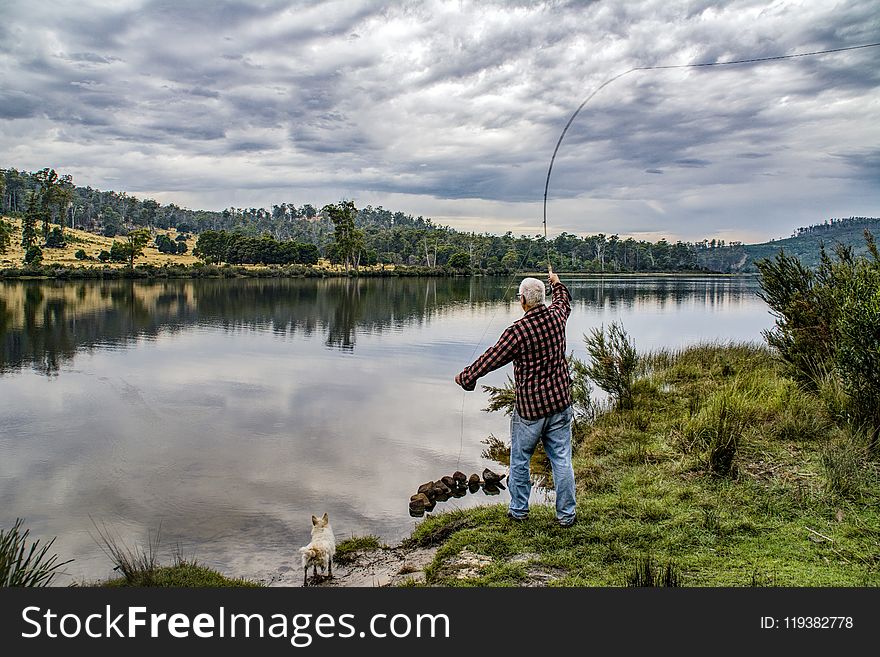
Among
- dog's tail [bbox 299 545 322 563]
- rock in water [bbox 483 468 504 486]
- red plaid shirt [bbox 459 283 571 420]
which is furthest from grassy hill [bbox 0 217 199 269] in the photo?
red plaid shirt [bbox 459 283 571 420]

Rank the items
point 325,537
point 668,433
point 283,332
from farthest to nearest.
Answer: point 283,332
point 668,433
point 325,537

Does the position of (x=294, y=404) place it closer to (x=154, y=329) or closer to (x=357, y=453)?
(x=357, y=453)

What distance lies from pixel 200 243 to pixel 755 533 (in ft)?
404

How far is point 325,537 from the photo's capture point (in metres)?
7.05

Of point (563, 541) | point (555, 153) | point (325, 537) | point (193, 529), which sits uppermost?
point (555, 153)

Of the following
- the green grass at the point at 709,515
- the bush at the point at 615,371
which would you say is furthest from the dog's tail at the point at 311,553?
the bush at the point at 615,371

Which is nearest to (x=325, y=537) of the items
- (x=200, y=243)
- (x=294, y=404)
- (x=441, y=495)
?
(x=441, y=495)

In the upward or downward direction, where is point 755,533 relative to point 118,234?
downward

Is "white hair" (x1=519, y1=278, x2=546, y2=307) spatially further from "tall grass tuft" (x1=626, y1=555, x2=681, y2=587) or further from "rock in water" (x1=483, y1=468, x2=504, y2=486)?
"rock in water" (x1=483, y1=468, x2=504, y2=486)

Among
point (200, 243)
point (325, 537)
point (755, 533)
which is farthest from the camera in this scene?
point (200, 243)

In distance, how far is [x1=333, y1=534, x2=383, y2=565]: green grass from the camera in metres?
7.36

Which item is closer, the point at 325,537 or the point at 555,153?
the point at 325,537

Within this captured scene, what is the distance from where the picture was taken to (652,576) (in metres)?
4.90

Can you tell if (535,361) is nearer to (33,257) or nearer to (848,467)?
(848,467)
